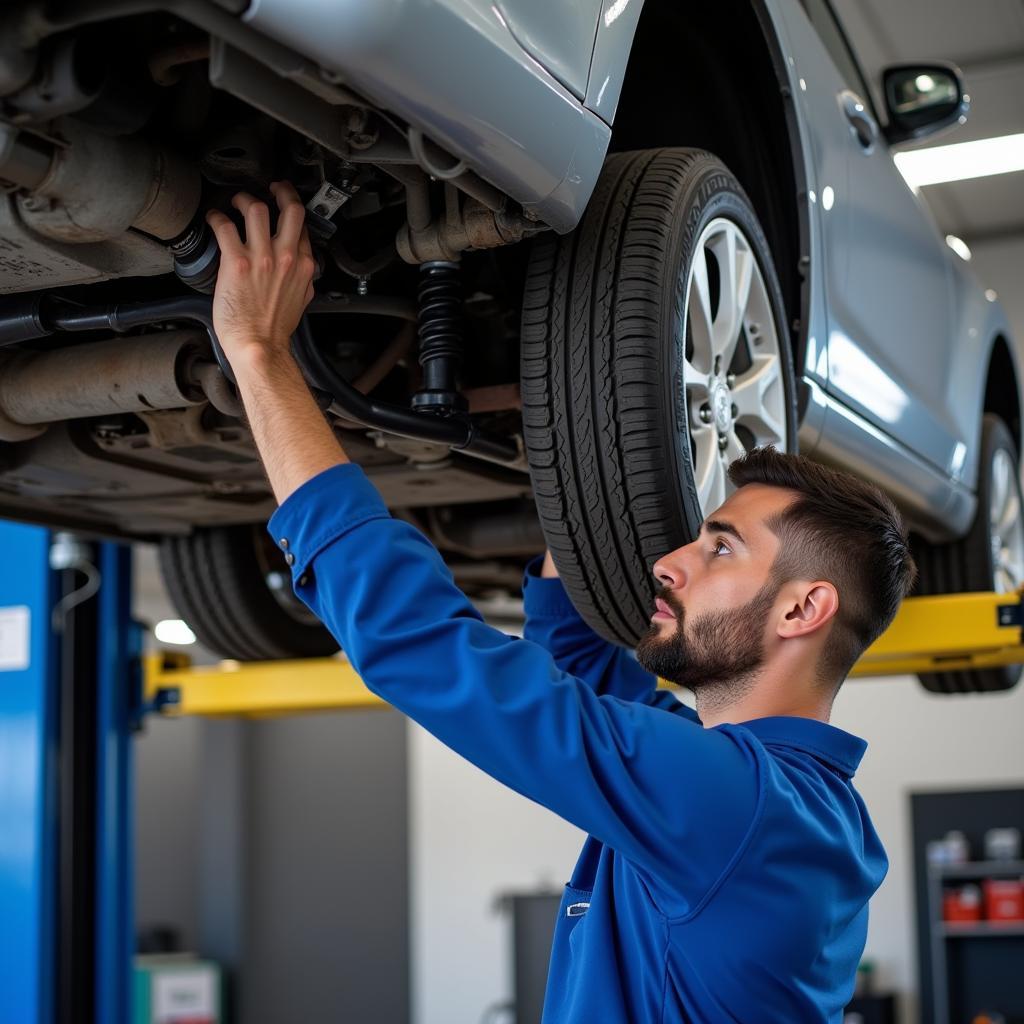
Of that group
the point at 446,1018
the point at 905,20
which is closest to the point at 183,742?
the point at 446,1018

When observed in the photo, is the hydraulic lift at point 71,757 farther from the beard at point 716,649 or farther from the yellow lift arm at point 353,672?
the beard at point 716,649

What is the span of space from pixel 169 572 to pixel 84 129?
2.16 meters

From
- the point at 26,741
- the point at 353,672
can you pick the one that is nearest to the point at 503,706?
the point at 353,672

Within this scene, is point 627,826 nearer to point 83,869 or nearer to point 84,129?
point 84,129

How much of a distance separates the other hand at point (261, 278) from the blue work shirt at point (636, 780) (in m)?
0.21

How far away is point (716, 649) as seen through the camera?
1663 millimetres

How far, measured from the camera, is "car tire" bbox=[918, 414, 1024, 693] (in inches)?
142

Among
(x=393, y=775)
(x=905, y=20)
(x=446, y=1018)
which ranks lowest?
(x=446, y=1018)

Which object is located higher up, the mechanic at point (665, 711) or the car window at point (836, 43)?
the car window at point (836, 43)

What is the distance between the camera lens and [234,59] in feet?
4.35

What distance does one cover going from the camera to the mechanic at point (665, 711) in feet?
4.54

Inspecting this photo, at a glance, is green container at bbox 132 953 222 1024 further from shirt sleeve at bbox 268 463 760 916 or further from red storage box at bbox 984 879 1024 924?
shirt sleeve at bbox 268 463 760 916

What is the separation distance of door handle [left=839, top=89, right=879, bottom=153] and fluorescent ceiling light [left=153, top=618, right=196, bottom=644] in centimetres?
924

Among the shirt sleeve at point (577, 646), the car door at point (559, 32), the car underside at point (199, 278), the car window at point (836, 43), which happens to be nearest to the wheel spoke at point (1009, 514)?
the car window at point (836, 43)
